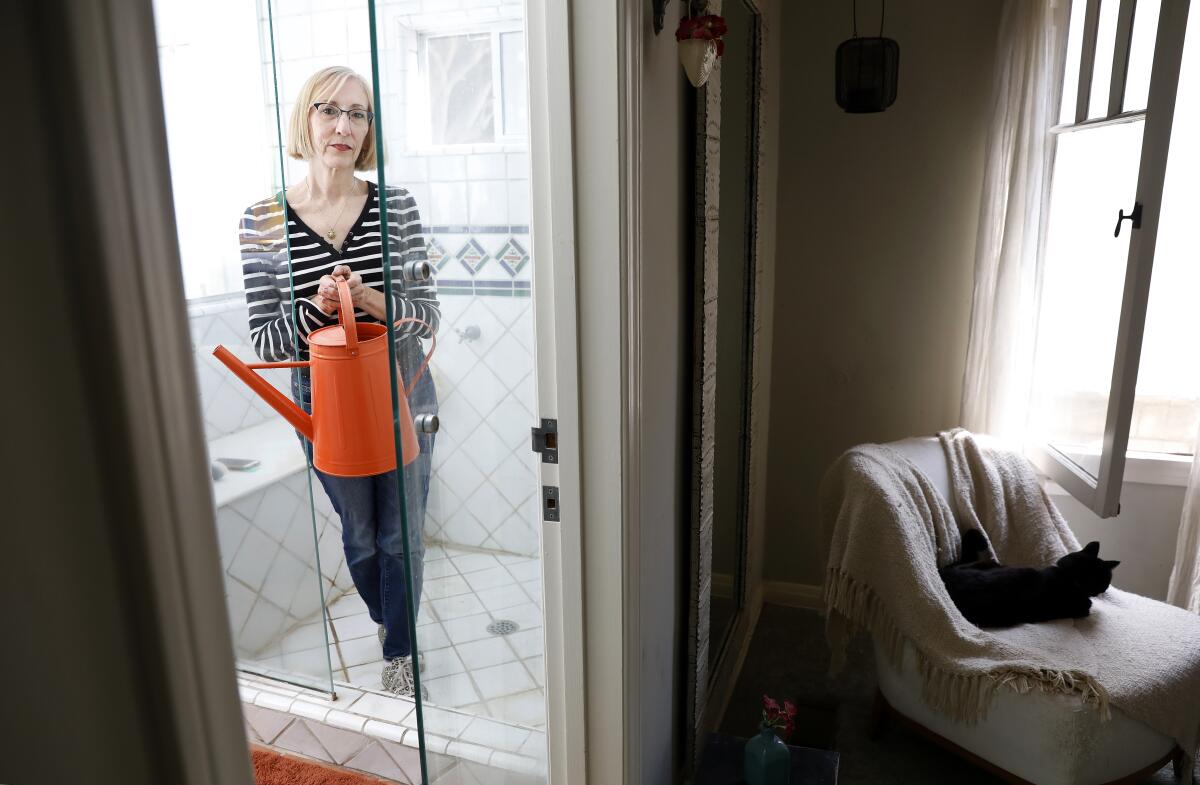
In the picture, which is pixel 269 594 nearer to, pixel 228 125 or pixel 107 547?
pixel 228 125

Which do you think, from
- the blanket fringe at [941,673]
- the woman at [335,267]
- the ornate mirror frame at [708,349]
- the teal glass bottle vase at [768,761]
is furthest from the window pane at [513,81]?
the blanket fringe at [941,673]

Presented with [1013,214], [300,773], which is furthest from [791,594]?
[300,773]

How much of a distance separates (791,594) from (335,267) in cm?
198

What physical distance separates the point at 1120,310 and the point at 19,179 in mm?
2303

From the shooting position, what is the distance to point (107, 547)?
0.41 metres

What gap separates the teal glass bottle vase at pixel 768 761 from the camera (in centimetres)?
160

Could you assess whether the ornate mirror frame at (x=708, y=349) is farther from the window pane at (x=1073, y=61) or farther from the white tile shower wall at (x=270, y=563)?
the white tile shower wall at (x=270, y=563)

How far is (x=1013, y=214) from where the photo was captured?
2.44 m

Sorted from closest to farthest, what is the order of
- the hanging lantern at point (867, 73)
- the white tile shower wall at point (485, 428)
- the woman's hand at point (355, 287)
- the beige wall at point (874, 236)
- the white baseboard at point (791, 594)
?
1. the white tile shower wall at point (485, 428)
2. the woman's hand at point (355, 287)
3. the hanging lantern at point (867, 73)
4. the beige wall at point (874, 236)
5. the white baseboard at point (791, 594)

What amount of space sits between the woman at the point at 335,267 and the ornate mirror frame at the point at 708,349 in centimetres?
64

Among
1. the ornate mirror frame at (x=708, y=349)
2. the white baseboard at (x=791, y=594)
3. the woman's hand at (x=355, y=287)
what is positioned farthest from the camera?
the white baseboard at (x=791, y=594)

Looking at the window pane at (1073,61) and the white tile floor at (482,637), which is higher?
the window pane at (1073,61)

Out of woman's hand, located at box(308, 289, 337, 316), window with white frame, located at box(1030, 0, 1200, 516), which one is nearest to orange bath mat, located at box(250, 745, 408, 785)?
woman's hand, located at box(308, 289, 337, 316)

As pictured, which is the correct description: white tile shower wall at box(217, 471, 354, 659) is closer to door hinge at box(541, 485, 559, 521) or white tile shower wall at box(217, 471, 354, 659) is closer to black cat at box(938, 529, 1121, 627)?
door hinge at box(541, 485, 559, 521)
